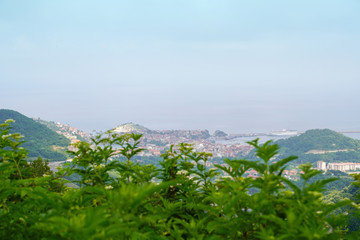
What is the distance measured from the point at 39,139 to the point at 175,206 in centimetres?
14912

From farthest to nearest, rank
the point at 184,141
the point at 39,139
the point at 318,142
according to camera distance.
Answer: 1. the point at 318,142
2. the point at 184,141
3. the point at 39,139

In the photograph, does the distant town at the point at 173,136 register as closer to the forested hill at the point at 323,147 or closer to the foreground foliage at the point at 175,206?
the forested hill at the point at 323,147

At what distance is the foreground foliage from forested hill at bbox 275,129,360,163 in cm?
13954

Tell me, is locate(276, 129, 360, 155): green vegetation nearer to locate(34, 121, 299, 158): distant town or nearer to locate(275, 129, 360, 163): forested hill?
locate(275, 129, 360, 163): forested hill

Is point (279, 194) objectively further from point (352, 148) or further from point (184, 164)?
point (352, 148)

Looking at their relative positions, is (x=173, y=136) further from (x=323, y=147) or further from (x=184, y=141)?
(x=323, y=147)

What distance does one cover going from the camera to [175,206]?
6.82ft

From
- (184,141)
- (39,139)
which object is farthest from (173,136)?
(39,139)

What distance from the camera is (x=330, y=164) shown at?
122125mm

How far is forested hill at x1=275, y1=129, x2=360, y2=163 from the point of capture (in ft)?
443

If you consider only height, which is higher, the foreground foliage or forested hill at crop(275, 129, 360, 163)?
the foreground foliage

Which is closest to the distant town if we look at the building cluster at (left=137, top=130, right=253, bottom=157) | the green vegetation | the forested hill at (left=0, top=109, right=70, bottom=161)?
the building cluster at (left=137, top=130, right=253, bottom=157)

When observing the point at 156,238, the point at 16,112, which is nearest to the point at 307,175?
the point at 156,238

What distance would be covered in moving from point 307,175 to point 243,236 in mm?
566
